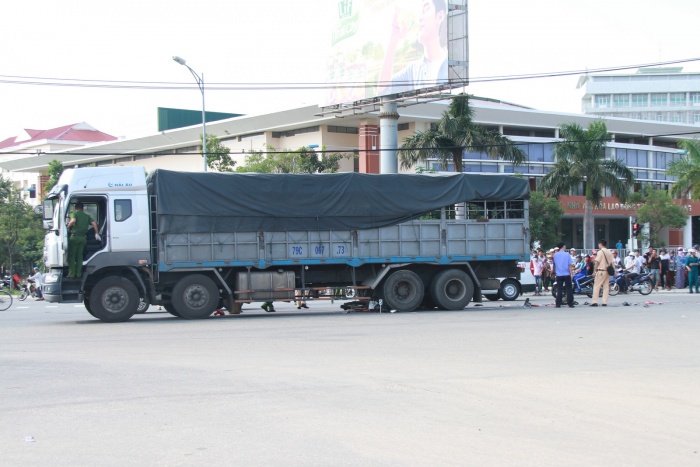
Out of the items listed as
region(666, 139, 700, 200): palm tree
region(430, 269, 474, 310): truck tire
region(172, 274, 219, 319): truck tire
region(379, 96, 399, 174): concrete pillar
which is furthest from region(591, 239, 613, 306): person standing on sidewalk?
region(666, 139, 700, 200): palm tree

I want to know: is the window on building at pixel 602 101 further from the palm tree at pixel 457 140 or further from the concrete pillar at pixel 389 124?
the concrete pillar at pixel 389 124

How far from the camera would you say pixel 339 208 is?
19.9 m

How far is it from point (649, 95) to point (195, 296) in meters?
122

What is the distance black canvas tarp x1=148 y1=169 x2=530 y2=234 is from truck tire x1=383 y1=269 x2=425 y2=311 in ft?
4.55

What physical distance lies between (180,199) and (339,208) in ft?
12.7

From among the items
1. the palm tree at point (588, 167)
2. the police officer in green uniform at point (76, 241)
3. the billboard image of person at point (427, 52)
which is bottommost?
the police officer in green uniform at point (76, 241)

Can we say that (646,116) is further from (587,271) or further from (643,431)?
(643,431)

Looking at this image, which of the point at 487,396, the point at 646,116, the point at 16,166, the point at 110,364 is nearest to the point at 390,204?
the point at 110,364

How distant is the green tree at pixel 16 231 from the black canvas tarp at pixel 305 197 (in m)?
35.2

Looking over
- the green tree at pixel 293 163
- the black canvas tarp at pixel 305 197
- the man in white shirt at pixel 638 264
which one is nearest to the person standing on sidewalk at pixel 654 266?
the man in white shirt at pixel 638 264

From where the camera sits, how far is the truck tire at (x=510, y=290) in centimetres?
2541

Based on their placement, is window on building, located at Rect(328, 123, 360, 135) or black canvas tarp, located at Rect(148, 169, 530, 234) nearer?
black canvas tarp, located at Rect(148, 169, 530, 234)

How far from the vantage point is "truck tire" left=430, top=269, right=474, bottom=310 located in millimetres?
20438

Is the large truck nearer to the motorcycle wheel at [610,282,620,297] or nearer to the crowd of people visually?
the crowd of people
